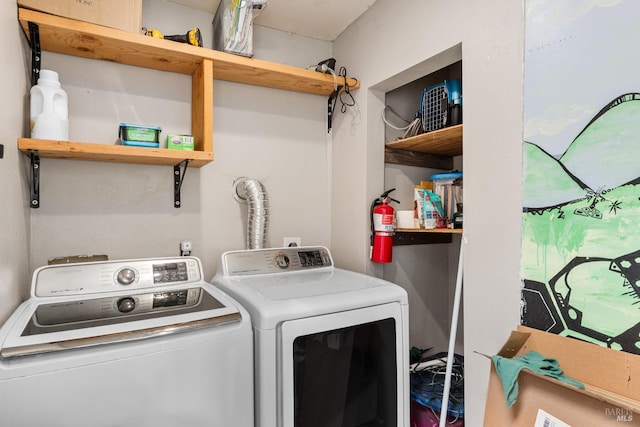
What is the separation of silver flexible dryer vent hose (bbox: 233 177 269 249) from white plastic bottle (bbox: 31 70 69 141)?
0.89 m

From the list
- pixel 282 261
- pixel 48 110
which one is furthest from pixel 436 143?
pixel 48 110

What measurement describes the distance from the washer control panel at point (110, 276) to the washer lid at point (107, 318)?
0.05 metres

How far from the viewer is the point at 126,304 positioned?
136cm

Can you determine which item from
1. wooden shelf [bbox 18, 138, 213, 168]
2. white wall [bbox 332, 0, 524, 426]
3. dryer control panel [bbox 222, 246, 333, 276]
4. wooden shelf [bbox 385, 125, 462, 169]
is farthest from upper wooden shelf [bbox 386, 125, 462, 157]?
wooden shelf [bbox 18, 138, 213, 168]

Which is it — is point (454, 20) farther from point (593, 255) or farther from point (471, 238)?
point (593, 255)

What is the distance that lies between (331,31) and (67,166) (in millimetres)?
1746

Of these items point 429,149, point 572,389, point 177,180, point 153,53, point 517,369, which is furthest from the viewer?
point 429,149

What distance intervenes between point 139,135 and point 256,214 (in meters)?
0.71

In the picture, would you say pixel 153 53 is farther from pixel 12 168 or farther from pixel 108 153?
pixel 12 168

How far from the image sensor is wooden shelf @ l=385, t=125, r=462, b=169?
6.16 feet

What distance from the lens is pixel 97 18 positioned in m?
1.55

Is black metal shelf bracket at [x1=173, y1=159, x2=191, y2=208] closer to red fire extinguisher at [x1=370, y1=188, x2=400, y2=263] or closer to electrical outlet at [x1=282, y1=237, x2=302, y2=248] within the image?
electrical outlet at [x1=282, y1=237, x2=302, y2=248]

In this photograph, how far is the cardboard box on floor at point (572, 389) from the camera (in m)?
0.97

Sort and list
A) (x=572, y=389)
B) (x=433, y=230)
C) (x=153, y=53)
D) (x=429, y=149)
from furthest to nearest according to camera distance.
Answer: (x=429, y=149)
(x=433, y=230)
(x=153, y=53)
(x=572, y=389)
